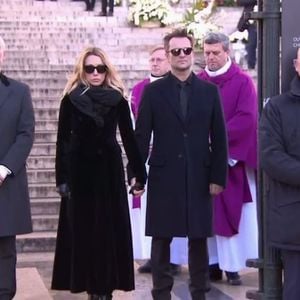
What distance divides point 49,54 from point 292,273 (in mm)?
11142

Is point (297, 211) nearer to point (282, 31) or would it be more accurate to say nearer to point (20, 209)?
point (282, 31)

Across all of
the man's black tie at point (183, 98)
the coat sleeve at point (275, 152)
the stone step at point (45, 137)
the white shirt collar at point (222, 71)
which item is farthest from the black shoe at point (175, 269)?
the stone step at point (45, 137)

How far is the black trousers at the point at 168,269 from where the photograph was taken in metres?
7.04

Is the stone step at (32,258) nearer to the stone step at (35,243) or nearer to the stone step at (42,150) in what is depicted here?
the stone step at (35,243)

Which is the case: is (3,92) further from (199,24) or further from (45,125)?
(199,24)

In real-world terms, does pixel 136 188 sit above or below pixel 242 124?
below

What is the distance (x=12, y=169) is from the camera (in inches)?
266

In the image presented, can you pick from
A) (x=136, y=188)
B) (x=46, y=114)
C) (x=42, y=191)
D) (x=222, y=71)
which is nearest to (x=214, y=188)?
(x=136, y=188)

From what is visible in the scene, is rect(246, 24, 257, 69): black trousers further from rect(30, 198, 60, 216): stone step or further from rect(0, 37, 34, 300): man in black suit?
rect(0, 37, 34, 300): man in black suit

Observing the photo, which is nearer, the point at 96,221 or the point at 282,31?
the point at 282,31

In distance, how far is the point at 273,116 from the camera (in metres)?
5.88

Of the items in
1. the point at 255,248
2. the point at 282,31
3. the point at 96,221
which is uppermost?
the point at 282,31

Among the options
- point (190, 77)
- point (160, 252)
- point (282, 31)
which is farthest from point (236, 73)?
point (282, 31)

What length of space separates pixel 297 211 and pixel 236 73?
111 inches
